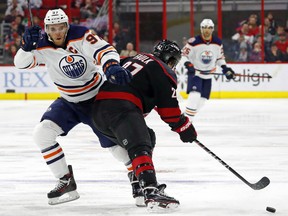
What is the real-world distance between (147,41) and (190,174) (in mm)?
9247

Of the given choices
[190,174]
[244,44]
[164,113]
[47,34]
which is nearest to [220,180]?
[190,174]

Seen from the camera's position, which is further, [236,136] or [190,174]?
[236,136]

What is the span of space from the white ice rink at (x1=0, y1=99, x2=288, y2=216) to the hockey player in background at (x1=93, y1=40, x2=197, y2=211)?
0.67 ft

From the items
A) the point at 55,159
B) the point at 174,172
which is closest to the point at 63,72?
the point at 55,159

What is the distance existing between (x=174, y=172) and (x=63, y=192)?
4.04 ft

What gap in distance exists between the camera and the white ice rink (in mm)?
3857

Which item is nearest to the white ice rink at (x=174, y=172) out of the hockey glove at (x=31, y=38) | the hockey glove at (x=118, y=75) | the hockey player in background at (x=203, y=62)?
the hockey player in background at (x=203, y=62)

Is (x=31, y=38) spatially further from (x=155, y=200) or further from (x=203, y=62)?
(x=203, y=62)

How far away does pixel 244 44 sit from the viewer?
13852mm

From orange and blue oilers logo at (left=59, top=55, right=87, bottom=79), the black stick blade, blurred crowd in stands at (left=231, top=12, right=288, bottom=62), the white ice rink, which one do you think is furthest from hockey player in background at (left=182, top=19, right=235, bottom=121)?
orange and blue oilers logo at (left=59, top=55, right=87, bottom=79)

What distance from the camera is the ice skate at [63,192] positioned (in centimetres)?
398

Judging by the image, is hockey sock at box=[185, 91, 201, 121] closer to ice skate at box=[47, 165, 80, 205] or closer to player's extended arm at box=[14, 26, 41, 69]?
ice skate at box=[47, 165, 80, 205]

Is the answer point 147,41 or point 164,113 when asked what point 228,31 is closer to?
point 147,41

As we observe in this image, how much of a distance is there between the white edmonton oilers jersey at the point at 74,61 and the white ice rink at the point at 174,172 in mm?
574
